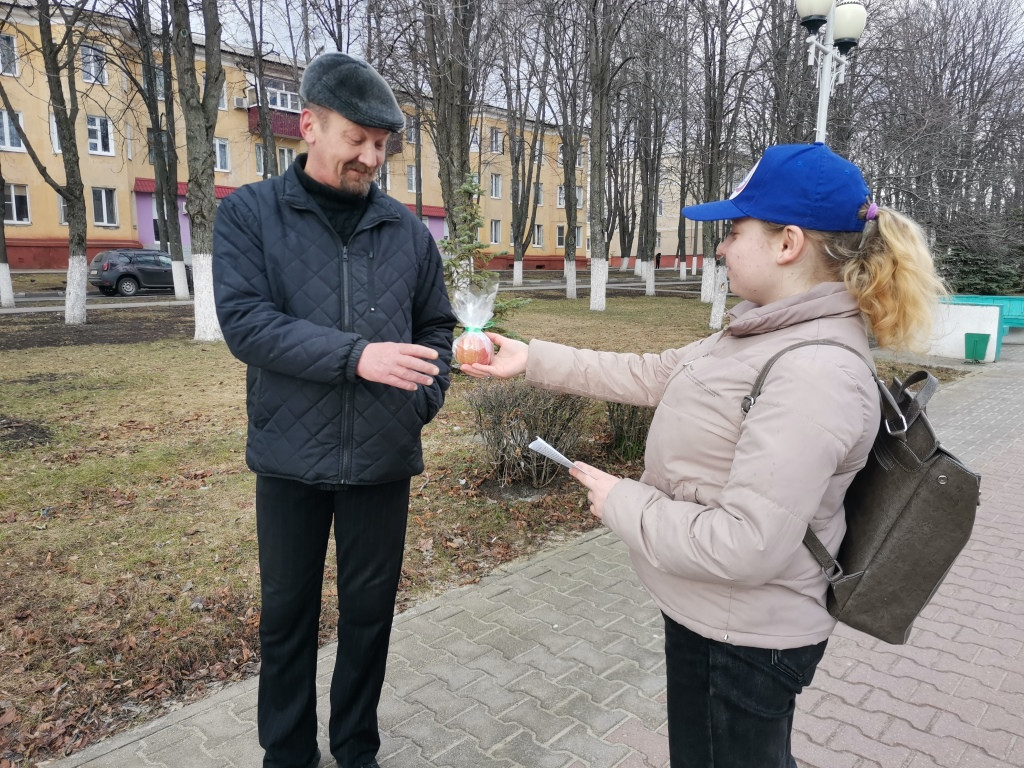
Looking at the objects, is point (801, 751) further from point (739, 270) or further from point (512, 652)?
point (739, 270)

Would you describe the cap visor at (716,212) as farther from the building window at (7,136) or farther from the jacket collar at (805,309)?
the building window at (7,136)

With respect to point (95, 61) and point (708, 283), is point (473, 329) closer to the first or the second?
point (708, 283)

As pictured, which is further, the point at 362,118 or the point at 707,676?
the point at 362,118

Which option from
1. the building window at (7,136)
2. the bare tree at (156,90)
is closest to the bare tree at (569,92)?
the bare tree at (156,90)

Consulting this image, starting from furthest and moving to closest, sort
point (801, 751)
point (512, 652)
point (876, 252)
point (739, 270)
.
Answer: point (512, 652) → point (801, 751) → point (739, 270) → point (876, 252)

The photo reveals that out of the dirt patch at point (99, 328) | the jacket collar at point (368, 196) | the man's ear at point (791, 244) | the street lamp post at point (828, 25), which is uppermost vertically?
the street lamp post at point (828, 25)

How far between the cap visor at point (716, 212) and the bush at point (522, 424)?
11.6 feet

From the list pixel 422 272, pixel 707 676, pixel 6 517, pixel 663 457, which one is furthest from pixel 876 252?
pixel 6 517

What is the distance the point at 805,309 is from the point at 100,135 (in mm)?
36393

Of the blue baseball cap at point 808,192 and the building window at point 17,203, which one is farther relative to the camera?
the building window at point 17,203

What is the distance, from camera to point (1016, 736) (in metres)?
2.87

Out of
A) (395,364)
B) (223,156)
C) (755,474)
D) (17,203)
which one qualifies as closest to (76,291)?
(395,364)

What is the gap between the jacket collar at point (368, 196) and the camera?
7.15 feet

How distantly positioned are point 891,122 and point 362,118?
15376mm
